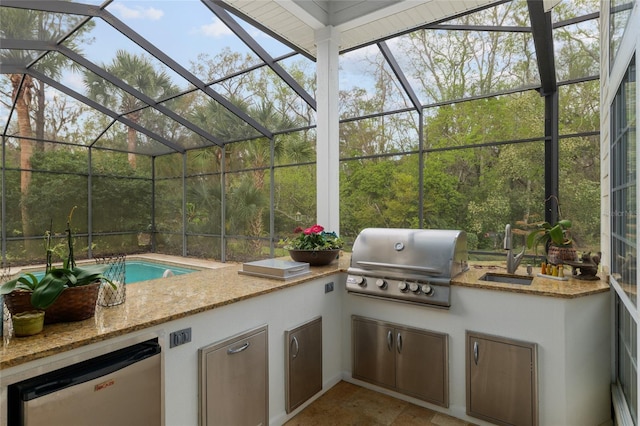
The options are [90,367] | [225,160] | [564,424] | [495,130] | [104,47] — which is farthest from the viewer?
[225,160]

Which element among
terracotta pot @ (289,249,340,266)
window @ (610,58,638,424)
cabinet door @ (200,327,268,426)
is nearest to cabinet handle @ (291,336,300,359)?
cabinet door @ (200,327,268,426)

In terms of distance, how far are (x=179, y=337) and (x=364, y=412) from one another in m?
1.49

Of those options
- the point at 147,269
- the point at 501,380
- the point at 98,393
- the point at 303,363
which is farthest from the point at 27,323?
the point at 147,269

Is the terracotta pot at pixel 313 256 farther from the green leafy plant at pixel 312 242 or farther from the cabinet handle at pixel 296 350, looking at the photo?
the cabinet handle at pixel 296 350

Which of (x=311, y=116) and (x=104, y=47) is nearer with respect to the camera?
(x=104, y=47)

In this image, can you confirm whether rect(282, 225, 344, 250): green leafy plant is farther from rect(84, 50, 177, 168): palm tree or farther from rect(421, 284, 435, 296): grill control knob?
rect(84, 50, 177, 168): palm tree

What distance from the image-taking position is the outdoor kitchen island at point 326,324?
5.24ft

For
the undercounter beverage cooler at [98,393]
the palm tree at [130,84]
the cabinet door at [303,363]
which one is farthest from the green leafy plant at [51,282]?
the palm tree at [130,84]

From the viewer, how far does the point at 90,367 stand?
4.52ft

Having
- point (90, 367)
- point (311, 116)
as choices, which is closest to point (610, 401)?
point (90, 367)

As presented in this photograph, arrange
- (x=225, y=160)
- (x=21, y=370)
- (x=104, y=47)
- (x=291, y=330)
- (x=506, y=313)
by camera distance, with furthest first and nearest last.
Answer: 1. (x=225, y=160)
2. (x=104, y=47)
3. (x=291, y=330)
4. (x=506, y=313)
5. (x=21, y=370)

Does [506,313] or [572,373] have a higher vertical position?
[506,313]

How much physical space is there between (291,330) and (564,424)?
1747 millimetres

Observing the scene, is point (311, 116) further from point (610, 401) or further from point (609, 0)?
point (610, 401)
